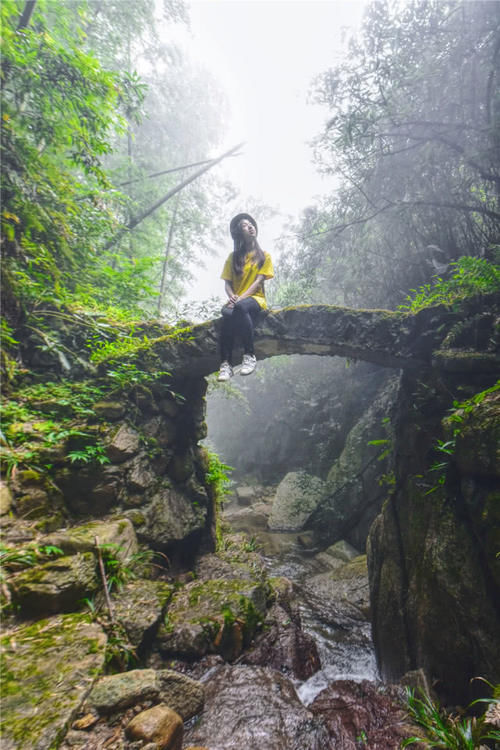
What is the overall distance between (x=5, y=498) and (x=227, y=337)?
3116 mm

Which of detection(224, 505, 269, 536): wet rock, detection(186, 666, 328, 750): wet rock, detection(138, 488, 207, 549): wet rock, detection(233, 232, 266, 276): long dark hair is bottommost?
detection(224, 505, 269, 536): wet rock

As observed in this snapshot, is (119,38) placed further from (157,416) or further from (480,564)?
(480,564)

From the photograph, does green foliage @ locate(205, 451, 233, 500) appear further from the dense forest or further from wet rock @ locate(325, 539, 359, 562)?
wet rock @ locate(325, 539, 359, 562)

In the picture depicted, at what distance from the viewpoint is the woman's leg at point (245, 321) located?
435 centimetres

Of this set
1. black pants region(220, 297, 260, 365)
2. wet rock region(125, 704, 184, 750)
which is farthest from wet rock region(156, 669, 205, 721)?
black pants region(220, 297, 260, 365)

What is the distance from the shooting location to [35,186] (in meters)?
4.55

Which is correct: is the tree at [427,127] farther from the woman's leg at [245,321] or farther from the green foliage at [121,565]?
the green foliage at [121,565]

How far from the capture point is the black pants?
171 inches

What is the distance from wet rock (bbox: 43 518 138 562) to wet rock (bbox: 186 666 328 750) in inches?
59.8

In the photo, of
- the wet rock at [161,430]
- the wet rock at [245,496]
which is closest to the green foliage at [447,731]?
the wet rock at [161,430]

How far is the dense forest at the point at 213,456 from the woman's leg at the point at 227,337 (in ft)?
1.00

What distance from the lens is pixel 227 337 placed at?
Answer: 4.43 m

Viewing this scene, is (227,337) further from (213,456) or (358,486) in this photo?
(358,486)

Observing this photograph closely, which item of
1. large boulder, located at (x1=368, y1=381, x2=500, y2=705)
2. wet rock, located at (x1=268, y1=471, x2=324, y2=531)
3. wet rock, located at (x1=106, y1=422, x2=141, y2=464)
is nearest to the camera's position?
large boulder, located at (x1=368, y1=381, x2=500, y2=705)
